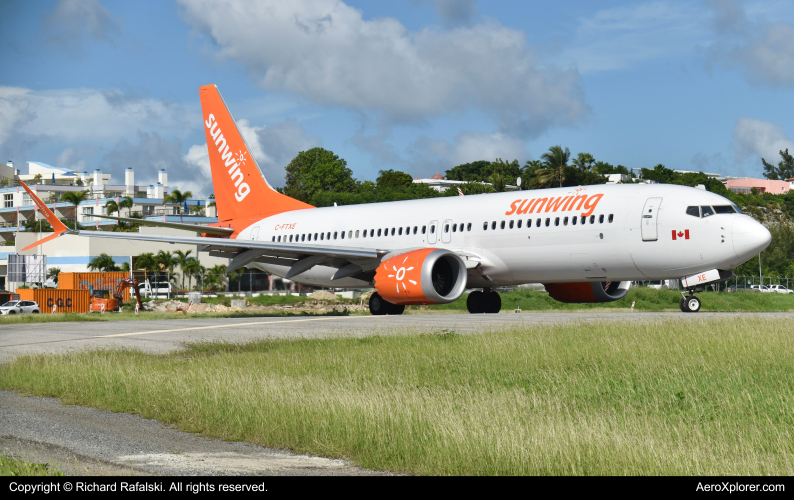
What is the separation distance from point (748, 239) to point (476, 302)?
385 inches

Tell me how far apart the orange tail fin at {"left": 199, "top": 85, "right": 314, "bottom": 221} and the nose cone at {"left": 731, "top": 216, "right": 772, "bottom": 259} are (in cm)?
1714

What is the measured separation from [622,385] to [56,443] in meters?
6.30

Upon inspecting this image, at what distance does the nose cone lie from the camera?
770 inches

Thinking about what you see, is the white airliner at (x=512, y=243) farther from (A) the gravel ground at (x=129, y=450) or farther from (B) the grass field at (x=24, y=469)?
(B) the grass field at (x=24, y=469)

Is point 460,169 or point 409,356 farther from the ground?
point 460,169

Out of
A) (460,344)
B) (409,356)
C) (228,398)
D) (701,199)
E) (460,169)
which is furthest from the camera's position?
(460,169)

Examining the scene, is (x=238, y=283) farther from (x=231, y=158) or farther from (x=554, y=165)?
(x=554, y=165)

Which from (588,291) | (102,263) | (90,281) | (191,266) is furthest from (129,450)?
(191,266)

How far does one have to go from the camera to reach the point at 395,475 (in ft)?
21.2

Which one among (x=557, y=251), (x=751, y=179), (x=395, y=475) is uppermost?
(x=751, y=179)

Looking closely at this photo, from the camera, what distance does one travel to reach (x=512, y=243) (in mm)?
22812

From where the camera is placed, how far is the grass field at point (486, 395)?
6715 mm
